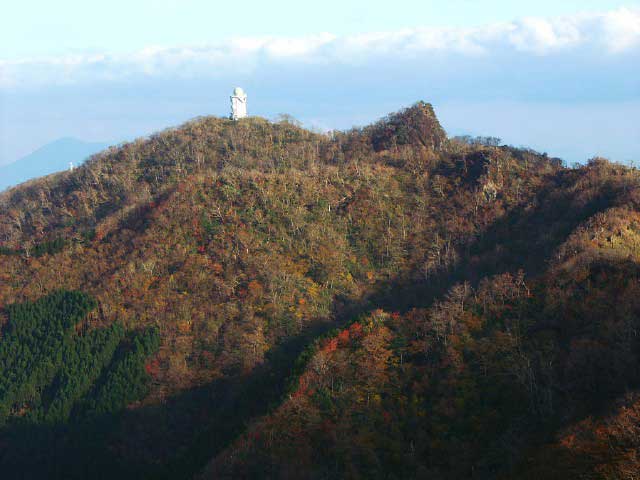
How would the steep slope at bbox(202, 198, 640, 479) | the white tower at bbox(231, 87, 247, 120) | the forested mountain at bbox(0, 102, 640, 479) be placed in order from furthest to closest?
the white tower at bbox(231, 87, 247, 120) < the forested mountain at bbox(0, 102, 640, 479) < the steep slope at bbox(202, 198, 640, 479)

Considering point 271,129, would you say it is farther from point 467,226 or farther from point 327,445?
point 327,445

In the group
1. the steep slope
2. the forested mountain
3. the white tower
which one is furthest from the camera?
the white tower

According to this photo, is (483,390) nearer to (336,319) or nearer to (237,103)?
(336,319)

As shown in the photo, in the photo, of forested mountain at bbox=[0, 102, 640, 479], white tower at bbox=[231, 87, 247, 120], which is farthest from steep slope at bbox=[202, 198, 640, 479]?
white tower at bbox=[231, 87, 247, 120]

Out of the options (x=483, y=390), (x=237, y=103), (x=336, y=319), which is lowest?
(x=336, y=319)

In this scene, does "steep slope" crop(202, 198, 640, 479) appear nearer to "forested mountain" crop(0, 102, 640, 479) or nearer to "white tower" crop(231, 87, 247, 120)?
"forested mountain" crop(0, 102, 640, 479)

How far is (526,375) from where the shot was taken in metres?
50.1

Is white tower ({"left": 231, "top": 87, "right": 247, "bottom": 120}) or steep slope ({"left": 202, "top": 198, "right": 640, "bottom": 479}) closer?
steep slope ({"left": 202, "top": 198, "right": 640, "bottom": 479})

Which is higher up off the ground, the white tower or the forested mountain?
the white tower

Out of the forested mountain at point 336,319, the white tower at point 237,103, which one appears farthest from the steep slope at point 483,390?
the white tower at point 237,103

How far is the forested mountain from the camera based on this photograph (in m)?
48.2

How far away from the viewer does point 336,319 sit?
7831 cm

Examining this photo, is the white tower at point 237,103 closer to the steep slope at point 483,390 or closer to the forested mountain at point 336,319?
the forested mountain at point 336,319

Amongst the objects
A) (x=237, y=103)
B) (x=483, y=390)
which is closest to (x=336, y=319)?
(x=483, y=390)
